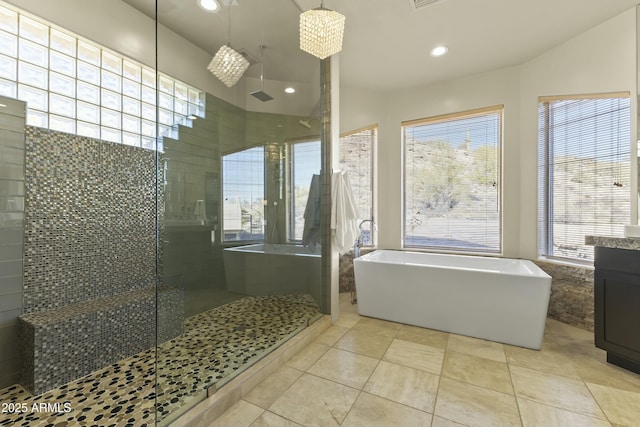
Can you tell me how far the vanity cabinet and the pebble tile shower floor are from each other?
7.70 feet

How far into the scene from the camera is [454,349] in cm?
229

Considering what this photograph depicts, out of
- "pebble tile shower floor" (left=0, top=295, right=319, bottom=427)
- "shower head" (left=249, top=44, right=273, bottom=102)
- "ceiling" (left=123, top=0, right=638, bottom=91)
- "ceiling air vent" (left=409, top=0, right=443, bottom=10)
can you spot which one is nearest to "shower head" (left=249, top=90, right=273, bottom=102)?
"shower head" (left=249, top=44, right=273, bottom=102)

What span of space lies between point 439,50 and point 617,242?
236 cm

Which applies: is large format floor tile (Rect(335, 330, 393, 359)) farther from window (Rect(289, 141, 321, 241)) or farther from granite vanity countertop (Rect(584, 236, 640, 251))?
granite vanity countertop (Rect(584, 236, 640, 251))

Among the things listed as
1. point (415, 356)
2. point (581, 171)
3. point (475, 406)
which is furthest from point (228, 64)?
point (581, 171)

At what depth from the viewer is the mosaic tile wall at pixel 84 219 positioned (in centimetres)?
189

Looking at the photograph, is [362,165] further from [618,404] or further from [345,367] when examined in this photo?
[618,404]

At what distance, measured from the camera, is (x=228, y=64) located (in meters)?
2.04

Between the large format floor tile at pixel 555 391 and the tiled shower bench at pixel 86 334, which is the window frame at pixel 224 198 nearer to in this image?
the tiled shower bench at pixel 86 334

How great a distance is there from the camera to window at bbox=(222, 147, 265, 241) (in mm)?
2088

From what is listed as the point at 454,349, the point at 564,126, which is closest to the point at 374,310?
the point at 454,349

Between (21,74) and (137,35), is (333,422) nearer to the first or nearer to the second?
(21,74)

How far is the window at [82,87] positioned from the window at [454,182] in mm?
2918

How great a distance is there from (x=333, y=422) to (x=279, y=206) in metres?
1.62
